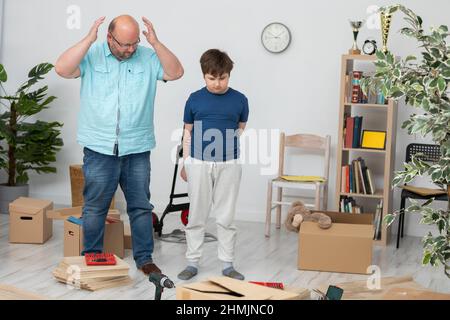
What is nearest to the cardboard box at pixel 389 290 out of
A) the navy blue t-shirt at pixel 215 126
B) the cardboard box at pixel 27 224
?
the navy blue t-shirt at pixel 215 126

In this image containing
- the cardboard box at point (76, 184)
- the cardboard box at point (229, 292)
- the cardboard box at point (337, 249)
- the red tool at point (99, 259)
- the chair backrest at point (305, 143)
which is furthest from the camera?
the cardboard box at point (76, 184)

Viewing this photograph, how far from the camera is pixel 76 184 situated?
6.59m

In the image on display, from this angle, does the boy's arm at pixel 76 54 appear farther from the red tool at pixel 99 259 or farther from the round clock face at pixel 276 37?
the round clock face at pixel 276 37

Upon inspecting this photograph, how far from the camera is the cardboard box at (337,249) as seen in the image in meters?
4.73

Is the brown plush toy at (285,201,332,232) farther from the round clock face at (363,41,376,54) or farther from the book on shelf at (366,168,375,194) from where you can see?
the round clock face at (363,41,376,54)

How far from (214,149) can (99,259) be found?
90 centimetres

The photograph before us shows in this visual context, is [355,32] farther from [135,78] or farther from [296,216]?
[135,78]

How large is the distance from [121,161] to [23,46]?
3160 millimetres

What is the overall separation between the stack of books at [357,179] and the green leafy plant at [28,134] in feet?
8.33

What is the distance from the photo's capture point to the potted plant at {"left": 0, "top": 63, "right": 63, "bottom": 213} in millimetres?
6434

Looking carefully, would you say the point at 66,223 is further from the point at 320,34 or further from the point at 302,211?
the point at 320,34

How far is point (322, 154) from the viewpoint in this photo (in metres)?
6.30

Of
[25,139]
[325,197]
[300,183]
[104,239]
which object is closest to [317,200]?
[300,183]
